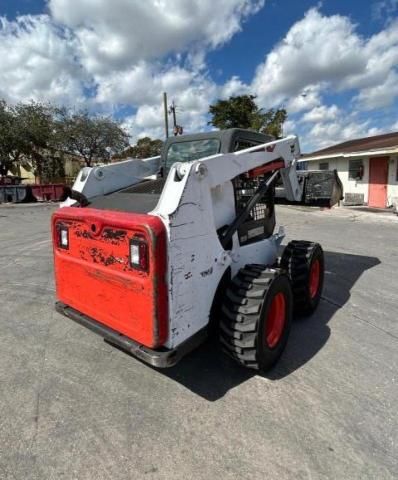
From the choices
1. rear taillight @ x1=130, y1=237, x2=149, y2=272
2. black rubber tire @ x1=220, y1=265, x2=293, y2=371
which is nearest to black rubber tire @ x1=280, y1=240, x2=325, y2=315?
black rubber tire @ x1=220, y1=265, x2=293, y2=371

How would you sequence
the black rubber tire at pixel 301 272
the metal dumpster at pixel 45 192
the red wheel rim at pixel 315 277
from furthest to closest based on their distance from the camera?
the metal dumpster at pixel 45 192
the red wheel rim at pixel 315 277
the black rubber tire at pixel 301 272

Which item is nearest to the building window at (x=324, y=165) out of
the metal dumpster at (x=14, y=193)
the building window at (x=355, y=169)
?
the building window at (x=355, y=169)

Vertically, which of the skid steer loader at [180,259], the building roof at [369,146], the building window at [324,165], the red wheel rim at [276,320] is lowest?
the red wheel rim at [276,320]

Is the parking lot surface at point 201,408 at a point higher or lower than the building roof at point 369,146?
lower

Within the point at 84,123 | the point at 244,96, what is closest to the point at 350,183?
the point at 244,96

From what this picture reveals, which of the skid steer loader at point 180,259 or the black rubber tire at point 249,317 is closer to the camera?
the skid steer loader at point 180,259

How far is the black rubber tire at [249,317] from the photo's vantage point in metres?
2.64

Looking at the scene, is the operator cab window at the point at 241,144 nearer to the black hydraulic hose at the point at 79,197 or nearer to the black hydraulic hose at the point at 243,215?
the black hydraulic hose at the point at 243,215

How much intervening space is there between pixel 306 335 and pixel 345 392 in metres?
0.95

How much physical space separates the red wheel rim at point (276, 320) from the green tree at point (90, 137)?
34760mm

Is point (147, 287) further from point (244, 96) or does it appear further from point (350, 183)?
point (244, 96)

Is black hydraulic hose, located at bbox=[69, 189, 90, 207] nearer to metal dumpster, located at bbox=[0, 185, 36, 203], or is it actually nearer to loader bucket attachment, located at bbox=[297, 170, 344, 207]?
loader bucket attachment, located at bbox=[297, 170, 344, 207]

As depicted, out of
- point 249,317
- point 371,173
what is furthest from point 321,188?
point 371,173

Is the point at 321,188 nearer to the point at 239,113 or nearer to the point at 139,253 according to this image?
the point at 139,253
